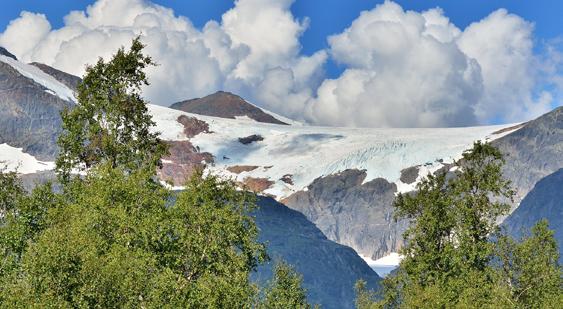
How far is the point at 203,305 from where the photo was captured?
1801 inches

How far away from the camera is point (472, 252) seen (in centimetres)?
7538

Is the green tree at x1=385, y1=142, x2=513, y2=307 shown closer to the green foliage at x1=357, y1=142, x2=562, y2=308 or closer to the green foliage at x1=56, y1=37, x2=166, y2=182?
the green foliage at x1=357, y1=142, x2=562, y2=308

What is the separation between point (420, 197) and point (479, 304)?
14.8 meters

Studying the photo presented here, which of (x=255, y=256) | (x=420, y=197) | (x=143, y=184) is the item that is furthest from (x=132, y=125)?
(x=420, y=197)

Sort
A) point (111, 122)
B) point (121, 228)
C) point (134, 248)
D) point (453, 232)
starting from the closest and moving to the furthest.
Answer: point (134, 248)
point (121, 228)
point (111, 122)
point (453, 232)

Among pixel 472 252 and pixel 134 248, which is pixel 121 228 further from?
pixel 472 252

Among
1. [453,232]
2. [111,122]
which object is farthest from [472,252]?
[111,122]

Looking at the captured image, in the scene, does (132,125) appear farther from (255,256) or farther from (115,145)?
(255,256)

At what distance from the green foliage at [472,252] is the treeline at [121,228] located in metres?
23.9

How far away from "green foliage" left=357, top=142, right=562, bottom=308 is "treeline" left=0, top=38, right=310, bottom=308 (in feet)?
78.5

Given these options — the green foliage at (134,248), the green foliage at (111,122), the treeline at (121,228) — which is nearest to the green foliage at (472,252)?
the treeline at (121,228)

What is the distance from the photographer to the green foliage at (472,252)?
7519 centimetres

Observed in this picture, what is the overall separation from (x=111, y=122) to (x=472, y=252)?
38455 millimetres

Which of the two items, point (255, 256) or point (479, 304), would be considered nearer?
point (255, 256)
